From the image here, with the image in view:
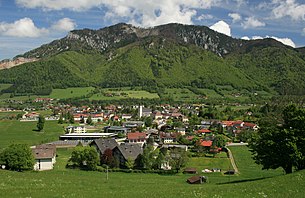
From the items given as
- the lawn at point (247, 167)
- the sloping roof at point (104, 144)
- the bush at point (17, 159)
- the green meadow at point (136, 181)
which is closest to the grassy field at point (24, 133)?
the green meadow at point (136, 181)

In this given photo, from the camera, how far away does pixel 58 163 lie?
176 feet

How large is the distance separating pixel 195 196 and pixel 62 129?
89162 mm

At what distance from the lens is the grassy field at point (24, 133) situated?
3029 inches

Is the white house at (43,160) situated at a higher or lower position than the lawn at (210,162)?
higher

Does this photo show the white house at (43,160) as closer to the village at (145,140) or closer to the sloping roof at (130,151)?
the village at (145,140)

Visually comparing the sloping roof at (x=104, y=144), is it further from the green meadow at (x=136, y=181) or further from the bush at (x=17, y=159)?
the bush at (x=17, y=159)

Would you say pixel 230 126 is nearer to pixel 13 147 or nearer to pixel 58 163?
pixel 58 163

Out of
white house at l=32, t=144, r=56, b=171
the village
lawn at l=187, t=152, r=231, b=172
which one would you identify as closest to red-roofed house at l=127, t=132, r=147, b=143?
the village

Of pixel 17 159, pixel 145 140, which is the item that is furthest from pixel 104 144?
pixel 17 159

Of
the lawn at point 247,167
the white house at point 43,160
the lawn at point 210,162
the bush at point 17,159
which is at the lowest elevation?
the lawn at point 210,162

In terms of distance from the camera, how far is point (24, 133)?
90.4 metres

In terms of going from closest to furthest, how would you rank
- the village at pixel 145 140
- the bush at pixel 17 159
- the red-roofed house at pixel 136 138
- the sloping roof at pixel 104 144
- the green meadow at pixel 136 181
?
the green meadow at pixel 136 181
the bush at pixel 17 159
the village at pixel 145 140
the sloping roof at pixel 104 144
the red-roofed house at pixel 136 138

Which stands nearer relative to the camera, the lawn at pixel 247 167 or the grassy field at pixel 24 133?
the lawn at pixel 247 167

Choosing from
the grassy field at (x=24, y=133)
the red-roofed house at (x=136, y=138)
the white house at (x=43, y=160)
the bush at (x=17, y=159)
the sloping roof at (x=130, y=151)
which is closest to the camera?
the bush at (x=17, y=159)
